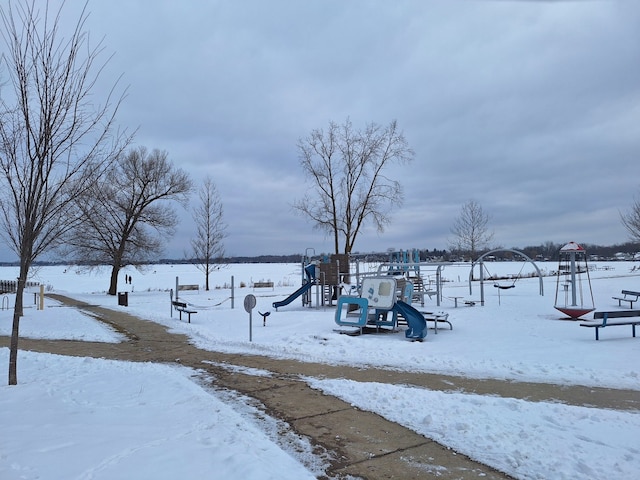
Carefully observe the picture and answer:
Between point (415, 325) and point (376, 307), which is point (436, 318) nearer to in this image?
point (415, 325)

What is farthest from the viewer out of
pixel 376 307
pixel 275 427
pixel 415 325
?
pixel 376 307

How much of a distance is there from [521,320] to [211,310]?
39.2ft

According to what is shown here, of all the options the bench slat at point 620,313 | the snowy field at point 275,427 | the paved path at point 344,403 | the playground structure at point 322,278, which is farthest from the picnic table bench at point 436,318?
the playground structure at point 322,278

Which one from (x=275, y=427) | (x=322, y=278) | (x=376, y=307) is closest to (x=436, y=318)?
(x=376, y=307)

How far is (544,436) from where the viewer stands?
464cm

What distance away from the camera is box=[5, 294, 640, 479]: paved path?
407 cm

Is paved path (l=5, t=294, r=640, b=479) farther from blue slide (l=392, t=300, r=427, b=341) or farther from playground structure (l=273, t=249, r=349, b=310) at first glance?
playground structure (l=273, t=249, r=349, b=310)

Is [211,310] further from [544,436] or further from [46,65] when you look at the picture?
[544,436]

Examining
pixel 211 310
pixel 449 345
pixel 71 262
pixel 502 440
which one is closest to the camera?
pixel 502 440

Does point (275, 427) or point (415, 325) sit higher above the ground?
point (415, 325)

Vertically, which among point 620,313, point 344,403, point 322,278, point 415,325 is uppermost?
point 322,278

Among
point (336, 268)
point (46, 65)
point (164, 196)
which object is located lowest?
point (336, 268)

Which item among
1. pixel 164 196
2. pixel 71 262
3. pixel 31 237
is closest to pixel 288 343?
pixel 31 237

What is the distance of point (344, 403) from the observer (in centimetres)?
604
